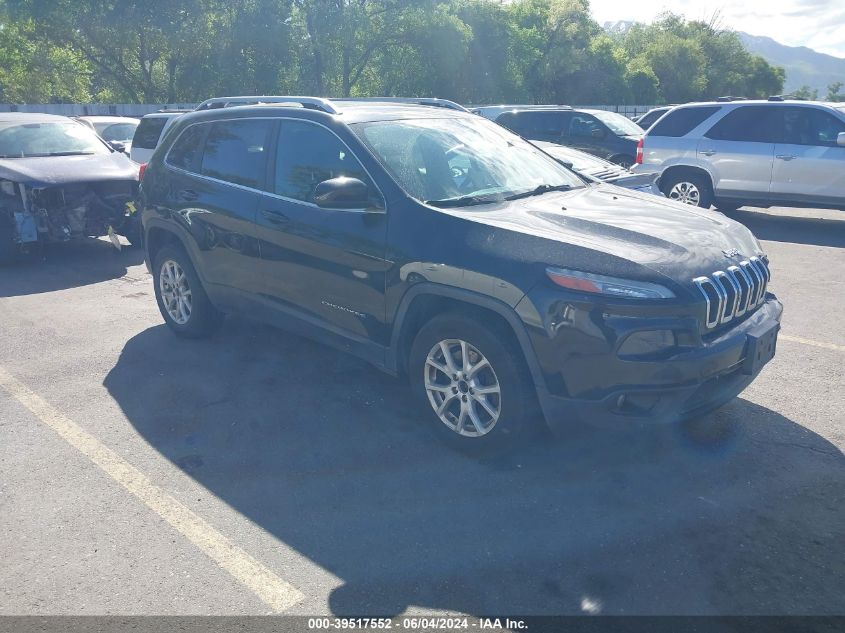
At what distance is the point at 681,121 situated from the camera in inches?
461

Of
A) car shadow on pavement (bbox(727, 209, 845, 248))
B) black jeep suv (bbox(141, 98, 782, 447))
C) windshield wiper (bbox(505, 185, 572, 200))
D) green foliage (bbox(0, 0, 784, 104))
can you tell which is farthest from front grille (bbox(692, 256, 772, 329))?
green foliage (bbox(0, 0, 784, 104))

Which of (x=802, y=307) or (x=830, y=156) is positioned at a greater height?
(x=830, y=156)

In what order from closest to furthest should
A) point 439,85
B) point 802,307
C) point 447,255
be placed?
1. point 447,255
2. point 802,307
3. point 439,85

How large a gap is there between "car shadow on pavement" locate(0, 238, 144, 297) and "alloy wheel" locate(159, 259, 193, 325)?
8.06 ft

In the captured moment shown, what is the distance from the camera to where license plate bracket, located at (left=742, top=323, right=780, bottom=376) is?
12.7 feet

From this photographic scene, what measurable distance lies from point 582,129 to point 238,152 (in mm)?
11011

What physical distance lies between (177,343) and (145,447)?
1.97 meters

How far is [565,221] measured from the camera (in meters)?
4.12

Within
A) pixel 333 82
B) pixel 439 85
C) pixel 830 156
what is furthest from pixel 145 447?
pixel 439 85

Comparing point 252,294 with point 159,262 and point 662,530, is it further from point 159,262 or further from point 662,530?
point 662,530

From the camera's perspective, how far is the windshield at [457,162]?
14.7ft

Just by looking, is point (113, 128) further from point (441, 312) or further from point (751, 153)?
point (441, 312)

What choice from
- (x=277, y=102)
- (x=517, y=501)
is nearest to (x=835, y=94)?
(x=277, y=102)

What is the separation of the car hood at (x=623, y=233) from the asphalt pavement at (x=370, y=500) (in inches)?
33.6
